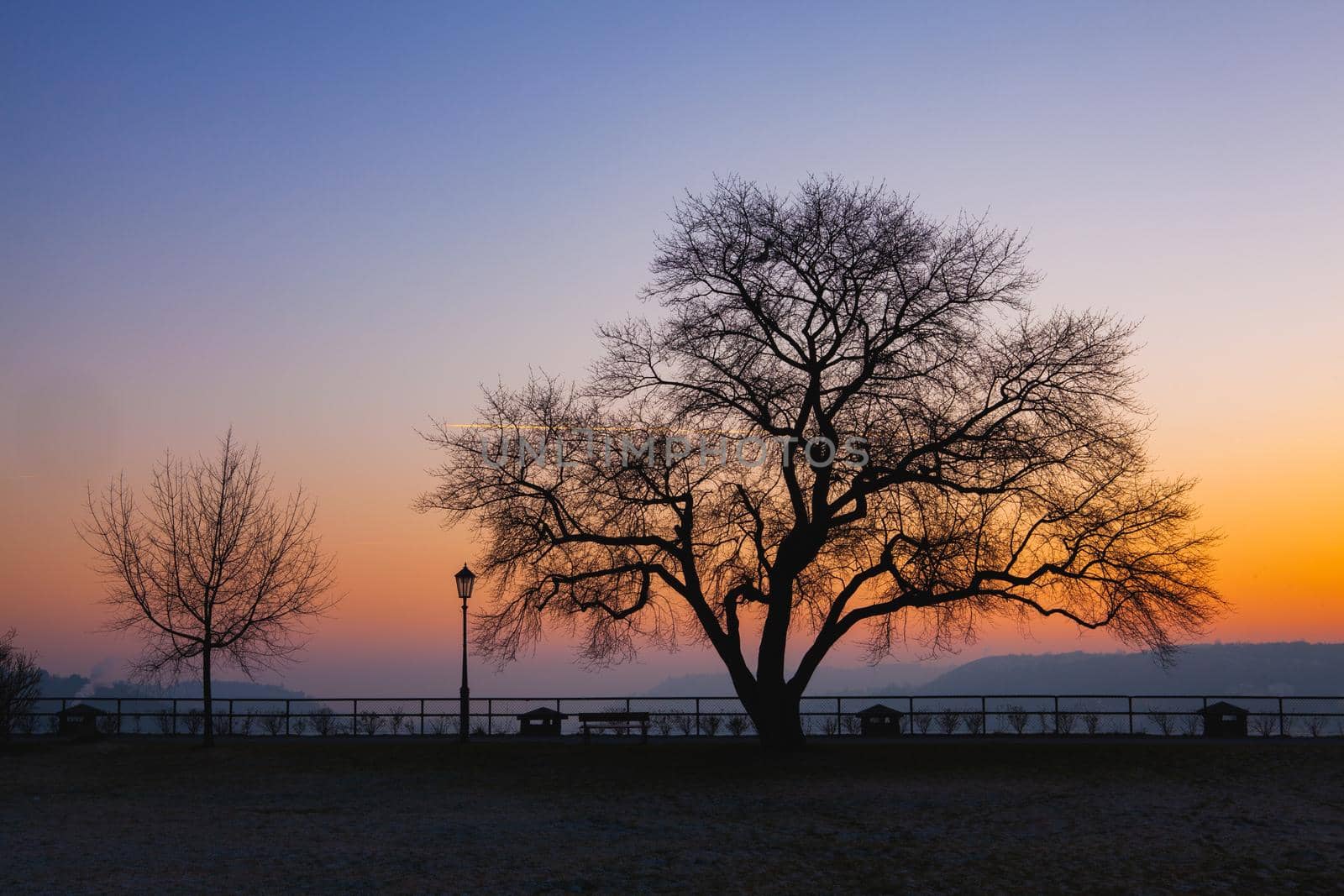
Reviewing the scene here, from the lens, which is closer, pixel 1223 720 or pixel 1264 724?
pixel 1223 720

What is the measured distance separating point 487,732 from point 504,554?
33.9ft

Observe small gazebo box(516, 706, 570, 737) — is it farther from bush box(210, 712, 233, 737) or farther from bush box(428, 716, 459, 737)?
bush box(210, 712, 233, 737)

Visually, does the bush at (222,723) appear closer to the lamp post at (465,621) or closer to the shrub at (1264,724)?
the lamp post at (465,621)

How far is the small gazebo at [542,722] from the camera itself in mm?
36875

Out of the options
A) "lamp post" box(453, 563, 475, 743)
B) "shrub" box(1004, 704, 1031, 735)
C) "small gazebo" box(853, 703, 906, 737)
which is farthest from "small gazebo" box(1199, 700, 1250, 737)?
"lamp post" box(453, 563, 475, 743)

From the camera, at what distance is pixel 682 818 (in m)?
20.2

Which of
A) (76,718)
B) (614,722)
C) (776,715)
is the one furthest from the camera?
(76,718)

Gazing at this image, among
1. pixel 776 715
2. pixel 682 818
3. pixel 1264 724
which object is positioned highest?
pixel 776 715

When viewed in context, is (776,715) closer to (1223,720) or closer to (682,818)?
(682,818)

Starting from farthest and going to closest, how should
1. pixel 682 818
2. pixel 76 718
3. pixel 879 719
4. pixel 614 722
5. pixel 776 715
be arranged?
pixel 76 718
pixel 879 719
pixel 614 722
pixel 776 715
pixel 682 818

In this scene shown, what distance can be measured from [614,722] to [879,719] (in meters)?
8.69

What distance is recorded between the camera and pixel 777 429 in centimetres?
2905

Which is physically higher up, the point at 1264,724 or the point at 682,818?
the point at 682,818

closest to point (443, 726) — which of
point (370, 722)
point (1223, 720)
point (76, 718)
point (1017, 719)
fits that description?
point (370, 722)
